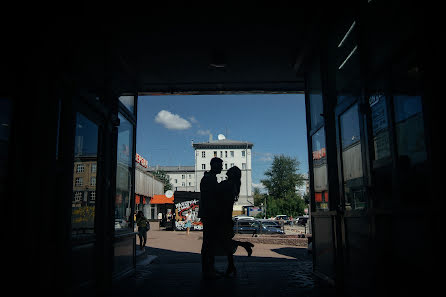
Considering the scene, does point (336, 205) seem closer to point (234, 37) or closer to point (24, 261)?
point (234, 37)

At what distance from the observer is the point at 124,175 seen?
6254mm

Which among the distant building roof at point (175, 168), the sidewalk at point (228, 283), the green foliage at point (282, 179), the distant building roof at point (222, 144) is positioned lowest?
the sidewalk at point (228, 283)

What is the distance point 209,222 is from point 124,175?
5.87 feet

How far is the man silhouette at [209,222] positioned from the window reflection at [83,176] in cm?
Result: 165

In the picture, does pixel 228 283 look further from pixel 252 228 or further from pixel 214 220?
pixel 252 228

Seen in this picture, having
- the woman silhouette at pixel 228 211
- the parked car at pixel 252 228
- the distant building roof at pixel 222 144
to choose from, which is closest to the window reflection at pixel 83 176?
the woman silhouette at pixel 228 211

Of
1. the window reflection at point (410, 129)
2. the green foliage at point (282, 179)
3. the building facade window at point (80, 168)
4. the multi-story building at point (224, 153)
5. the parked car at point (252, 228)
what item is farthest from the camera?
the multi-story building at point (224, 153)

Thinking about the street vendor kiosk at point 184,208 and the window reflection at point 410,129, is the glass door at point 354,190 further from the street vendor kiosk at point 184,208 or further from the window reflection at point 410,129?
the street vendor kiosk at point 184,208

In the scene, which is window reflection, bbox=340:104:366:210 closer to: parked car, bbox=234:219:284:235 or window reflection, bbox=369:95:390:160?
window reflection, bbox=369:95:390:160

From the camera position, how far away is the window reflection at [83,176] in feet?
13.3

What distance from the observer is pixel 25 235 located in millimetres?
3029

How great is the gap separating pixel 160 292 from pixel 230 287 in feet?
3.15

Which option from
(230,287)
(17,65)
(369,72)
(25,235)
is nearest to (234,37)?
(369,72)

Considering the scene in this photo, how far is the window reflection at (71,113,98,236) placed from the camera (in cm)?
404
